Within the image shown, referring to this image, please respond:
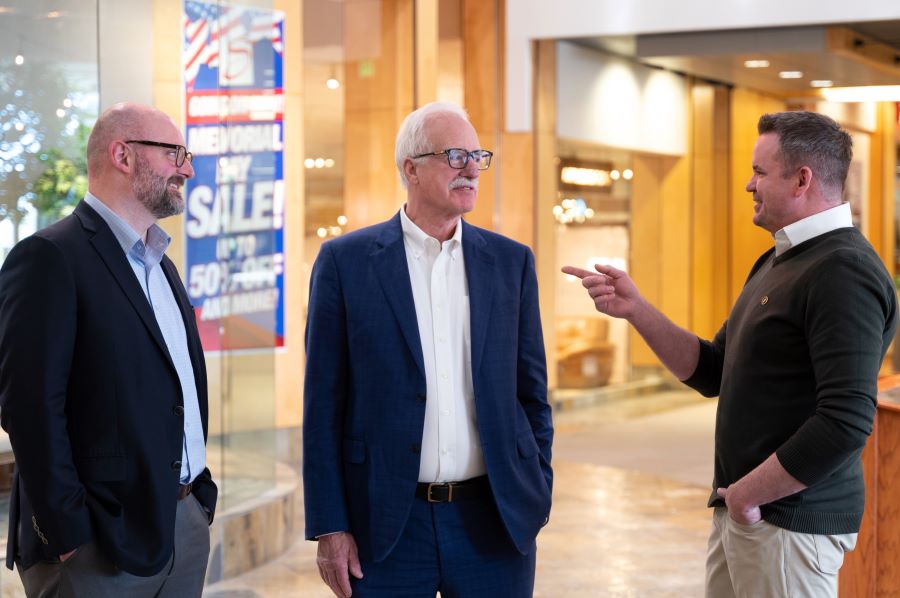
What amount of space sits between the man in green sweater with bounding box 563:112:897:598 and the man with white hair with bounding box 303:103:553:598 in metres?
0.50

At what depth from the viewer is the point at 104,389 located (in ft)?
8.39

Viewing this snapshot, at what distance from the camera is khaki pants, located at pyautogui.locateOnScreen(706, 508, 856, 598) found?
9.00 feet

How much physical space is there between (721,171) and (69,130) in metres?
11.1

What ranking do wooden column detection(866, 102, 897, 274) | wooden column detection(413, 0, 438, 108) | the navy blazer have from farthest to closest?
wooden column detection(866, 102, 897, 274) < wooden column detection(413, 0, 438, 108) < the navy blazer

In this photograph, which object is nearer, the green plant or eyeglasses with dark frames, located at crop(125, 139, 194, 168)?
eyeglasses with dark frames, located at crop(125, 139, 194, 168)

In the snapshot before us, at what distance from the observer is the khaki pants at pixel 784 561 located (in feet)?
9.00

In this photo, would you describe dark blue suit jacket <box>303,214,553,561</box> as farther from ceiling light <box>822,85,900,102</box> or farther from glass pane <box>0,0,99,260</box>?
ceiling light <box>822,85,900,102</box>

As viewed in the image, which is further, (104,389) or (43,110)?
(43,110)

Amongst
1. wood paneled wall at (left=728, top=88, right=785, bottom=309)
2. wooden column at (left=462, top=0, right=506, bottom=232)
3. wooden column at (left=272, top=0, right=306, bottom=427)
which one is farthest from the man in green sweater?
wood paneled wall at (left=728, top=88, right=785, bottom=309)

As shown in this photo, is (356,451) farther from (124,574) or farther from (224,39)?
(224,39)

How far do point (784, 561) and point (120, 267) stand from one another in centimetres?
165

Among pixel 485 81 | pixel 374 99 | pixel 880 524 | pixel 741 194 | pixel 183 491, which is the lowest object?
pixel 880 524

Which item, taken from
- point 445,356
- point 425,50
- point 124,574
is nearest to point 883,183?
point 425,50

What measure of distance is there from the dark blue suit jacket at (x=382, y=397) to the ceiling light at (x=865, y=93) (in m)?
11.7
